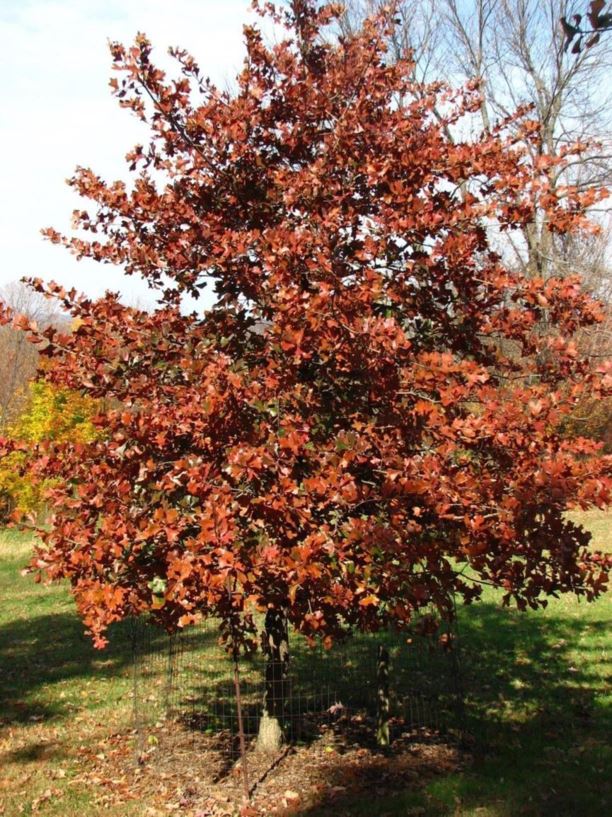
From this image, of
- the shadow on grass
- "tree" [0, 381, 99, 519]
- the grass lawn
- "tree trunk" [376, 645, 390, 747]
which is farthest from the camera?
"tree" [0, 381, 99, 519]

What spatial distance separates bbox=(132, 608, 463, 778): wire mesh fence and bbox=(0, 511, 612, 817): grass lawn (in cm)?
32

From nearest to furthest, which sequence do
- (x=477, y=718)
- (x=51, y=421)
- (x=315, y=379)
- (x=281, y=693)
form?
(x=315, y=379) < (x=281, y=693) < (x=477, y=718) < (x=51, y=421)

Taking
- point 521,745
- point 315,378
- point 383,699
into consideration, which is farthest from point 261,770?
point 315,378

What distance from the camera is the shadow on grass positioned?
4977 mm

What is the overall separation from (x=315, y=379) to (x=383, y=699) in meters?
2.76

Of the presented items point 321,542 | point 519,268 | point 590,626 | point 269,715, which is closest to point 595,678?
point 590,626

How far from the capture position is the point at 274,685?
6.08m

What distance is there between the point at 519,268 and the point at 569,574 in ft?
66.2

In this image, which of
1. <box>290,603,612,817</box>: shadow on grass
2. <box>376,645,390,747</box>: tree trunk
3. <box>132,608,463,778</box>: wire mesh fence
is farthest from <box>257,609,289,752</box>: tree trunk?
<box>376,645,390,747</box>: tree trunk

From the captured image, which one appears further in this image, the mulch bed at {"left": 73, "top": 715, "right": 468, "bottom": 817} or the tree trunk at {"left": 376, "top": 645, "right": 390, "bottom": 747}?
the tree trunk at {"left": 376, "top": 645, "right": 390, "bottom": 747}

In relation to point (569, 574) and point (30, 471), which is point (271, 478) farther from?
point (569, 574)

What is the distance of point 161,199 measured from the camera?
206 inches

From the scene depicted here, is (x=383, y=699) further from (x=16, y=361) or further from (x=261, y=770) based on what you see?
(x=16, y=361)

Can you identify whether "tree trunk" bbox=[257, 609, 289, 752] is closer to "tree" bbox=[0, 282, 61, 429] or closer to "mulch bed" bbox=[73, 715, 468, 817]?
"mulch bed" bbox=[73, 715, 468, 817]
